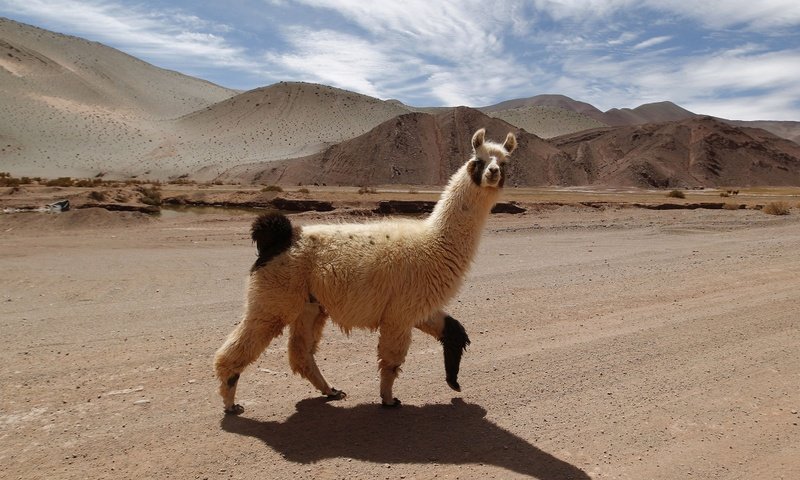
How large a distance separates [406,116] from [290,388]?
94284 millimetres

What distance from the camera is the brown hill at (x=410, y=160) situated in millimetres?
84625

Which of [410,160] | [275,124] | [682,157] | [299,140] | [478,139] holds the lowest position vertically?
[478,139]

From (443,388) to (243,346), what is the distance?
216cm

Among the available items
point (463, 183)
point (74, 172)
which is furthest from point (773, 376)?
point (74, 172)

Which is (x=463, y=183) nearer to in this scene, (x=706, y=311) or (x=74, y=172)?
(x=706, y=311)

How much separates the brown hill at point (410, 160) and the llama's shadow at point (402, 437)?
7785cm

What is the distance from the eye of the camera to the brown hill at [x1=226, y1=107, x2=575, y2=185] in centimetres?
8462

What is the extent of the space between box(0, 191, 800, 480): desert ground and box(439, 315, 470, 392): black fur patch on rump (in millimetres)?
356

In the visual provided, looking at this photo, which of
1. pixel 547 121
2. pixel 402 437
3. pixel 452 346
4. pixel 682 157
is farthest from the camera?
pixel 547 121

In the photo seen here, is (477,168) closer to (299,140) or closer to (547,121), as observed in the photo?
(299,140)

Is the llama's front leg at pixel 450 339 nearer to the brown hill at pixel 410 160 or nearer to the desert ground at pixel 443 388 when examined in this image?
the desert ground at pixel 443 388

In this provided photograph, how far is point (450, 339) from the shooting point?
18.0 feet

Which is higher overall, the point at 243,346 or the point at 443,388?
the point at 243,346

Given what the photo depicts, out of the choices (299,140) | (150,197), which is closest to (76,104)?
(299,140)
